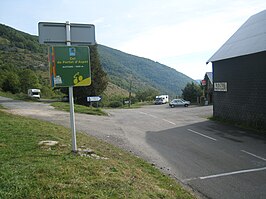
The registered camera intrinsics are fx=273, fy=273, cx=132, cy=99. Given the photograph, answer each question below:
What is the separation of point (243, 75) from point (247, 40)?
8.71 ft

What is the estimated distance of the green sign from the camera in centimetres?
646

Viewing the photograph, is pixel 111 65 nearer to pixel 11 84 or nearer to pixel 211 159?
pixel 11 84

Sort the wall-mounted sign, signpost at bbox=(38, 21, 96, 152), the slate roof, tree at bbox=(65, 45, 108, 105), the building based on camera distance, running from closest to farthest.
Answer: signpost at bbox=(38, 21, 96, 152)
the building
the slate roof
the wall-mounted sign
tree at bbox=(65, 45, 108, 105)

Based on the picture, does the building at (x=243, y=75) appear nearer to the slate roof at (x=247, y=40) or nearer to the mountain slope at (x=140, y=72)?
the slate roof at (x=247, y=40)

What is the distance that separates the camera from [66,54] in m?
6.51

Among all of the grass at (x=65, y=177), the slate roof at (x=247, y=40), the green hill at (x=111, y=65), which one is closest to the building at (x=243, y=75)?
the slate roof at (x=247, y=40)

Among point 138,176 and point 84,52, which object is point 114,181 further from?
point 84,52

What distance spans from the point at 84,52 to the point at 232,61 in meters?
14.9

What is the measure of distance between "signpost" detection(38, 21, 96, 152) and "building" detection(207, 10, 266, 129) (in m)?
A: 12.5

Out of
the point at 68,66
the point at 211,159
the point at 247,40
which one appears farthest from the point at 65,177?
the point at 247,40

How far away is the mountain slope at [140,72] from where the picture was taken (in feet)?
502

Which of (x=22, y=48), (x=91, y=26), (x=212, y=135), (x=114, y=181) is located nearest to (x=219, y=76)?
(x=212, y=135)

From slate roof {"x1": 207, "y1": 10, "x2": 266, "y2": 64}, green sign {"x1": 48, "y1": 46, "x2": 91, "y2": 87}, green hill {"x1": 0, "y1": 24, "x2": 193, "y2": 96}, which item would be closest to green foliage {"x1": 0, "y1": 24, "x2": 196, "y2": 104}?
green hill {"x1": 0, "y1": 24, "x2": 193, "y2": 96}

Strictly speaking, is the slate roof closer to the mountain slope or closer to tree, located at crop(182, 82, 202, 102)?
tree, located at crop(182, 82, 202, 102)
